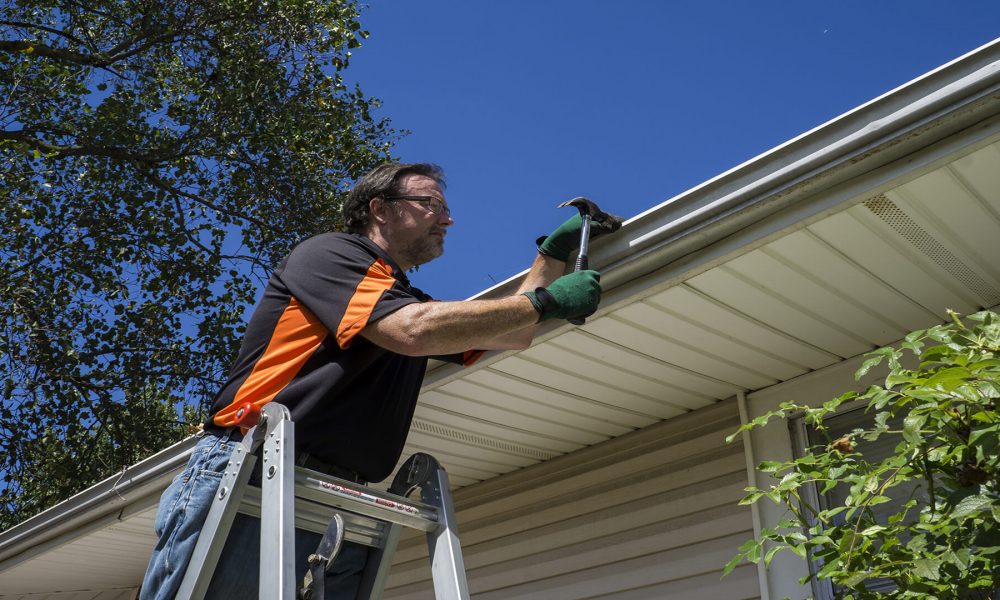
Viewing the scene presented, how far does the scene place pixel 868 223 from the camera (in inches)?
118

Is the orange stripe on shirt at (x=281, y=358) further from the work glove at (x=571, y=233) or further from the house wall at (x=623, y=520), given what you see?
the house wall at (x=623, y=520)

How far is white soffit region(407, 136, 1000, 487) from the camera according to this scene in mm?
3016

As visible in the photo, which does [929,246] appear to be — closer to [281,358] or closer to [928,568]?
[928,568]

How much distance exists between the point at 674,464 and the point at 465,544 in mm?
1558

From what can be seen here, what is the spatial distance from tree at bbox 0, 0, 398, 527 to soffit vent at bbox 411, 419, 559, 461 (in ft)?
24.6

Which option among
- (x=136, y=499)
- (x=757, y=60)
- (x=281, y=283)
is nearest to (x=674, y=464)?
(x=281, y=283)

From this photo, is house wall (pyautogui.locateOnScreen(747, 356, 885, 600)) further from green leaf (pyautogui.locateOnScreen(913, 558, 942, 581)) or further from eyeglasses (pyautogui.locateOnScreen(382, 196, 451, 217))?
eyeglasses (pyautogui.locateOnScreen(382, 196, 451, 217))

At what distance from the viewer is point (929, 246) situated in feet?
Answer: 10.4

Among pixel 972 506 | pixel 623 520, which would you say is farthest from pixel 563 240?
pixel 623 520

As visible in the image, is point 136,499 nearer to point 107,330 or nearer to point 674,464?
A: point 674,464

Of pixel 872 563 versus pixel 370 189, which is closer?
pixel 872 563

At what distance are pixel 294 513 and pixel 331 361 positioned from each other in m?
0.50

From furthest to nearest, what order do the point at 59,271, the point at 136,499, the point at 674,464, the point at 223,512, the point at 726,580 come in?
the point at 59,271 < the point at 136,499 < the point at 674,464 < the point at 726,580 < the point at 223,512

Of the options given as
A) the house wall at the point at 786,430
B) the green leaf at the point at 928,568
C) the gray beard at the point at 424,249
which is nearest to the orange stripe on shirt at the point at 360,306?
the gray beard at the point at 424,249
